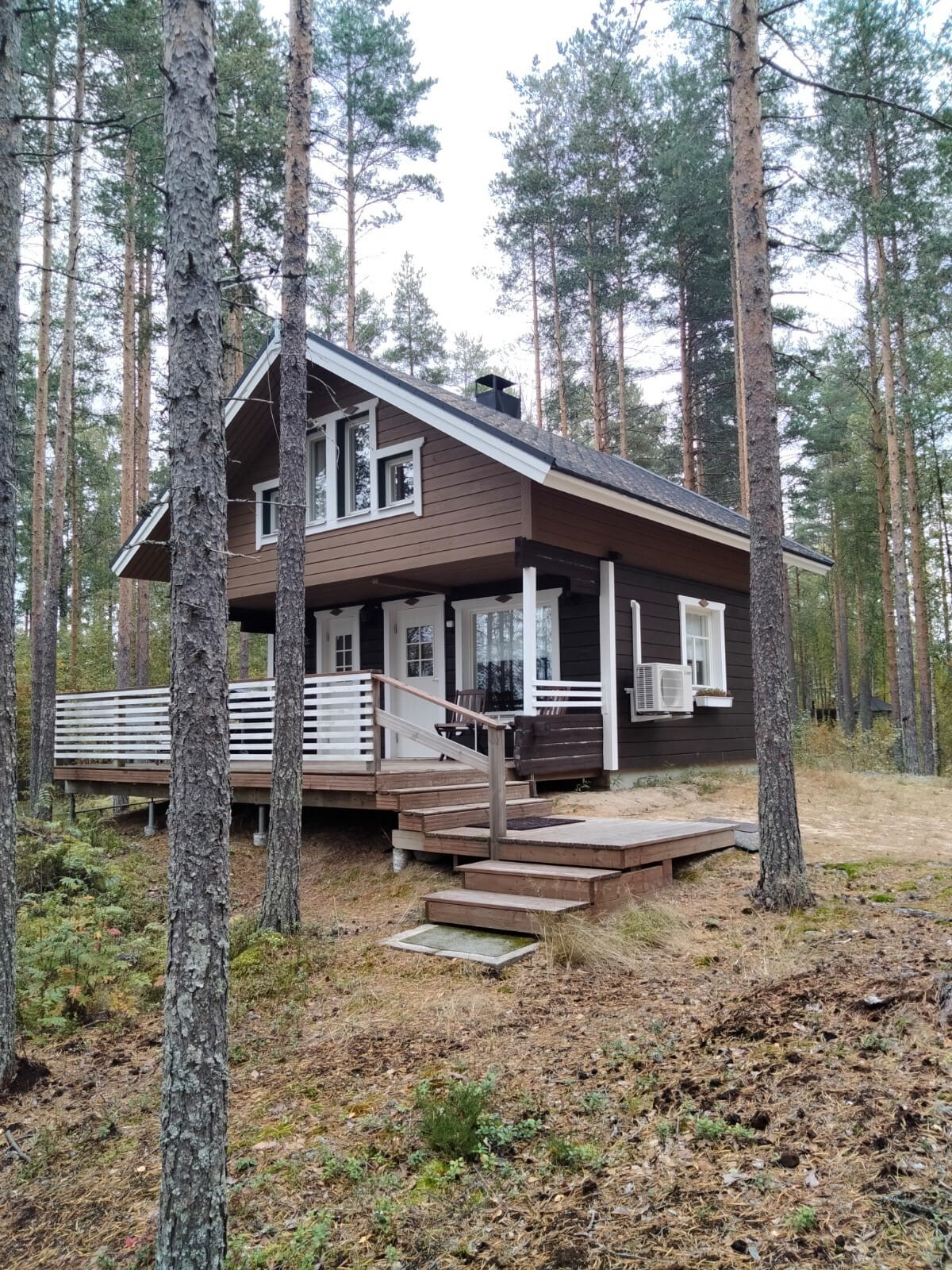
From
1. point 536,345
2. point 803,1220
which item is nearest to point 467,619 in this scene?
point 803,1220

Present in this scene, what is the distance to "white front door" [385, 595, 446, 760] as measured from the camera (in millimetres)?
11570

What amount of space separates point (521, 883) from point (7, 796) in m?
3.14

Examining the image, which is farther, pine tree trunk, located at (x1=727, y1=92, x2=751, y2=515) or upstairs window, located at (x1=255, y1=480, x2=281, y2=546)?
pine tree trunk, located at (x1=727, y1=92, x2=751, y2=515)

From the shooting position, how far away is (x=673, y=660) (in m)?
11.0

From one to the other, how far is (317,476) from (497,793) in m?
6.58

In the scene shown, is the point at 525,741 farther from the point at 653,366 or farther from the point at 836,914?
the point at 653,366

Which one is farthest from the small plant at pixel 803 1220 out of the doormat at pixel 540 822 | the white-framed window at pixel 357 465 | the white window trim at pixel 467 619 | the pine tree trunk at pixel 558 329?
the pine tree trunk at pixel 558 329

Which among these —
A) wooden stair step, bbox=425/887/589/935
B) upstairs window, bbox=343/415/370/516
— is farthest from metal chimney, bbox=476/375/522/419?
wooden stair step, bbox=425/887/589/935

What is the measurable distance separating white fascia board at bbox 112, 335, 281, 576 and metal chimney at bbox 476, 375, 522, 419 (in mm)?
2842

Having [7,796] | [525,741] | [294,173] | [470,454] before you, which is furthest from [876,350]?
[7,796]

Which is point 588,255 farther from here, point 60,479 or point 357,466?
point 60,479

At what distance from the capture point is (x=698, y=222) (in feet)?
55.8

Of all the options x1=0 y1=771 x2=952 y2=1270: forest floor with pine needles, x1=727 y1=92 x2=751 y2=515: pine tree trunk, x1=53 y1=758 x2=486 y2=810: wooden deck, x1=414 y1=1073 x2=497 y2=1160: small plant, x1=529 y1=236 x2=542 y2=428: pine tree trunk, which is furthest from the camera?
x1=529 y1=236 x2=542 y2=428: pine tree trunk

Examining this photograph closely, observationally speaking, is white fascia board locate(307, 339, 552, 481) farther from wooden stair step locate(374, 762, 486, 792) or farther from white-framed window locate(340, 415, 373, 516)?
wooden stair step locate(374, 762, 486, 792)
